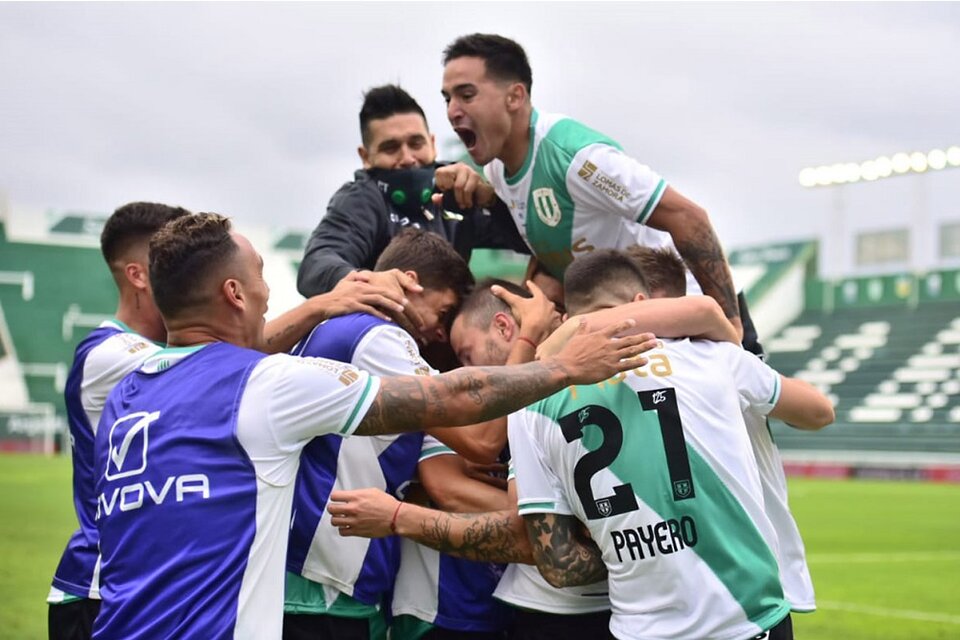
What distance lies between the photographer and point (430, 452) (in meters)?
4.00

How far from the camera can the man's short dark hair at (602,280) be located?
3811 millimetres

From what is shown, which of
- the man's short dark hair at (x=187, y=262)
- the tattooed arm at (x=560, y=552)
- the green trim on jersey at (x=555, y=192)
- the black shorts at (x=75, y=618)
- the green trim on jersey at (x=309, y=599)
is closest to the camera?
the man's short dark hair at (x=187, y=262)

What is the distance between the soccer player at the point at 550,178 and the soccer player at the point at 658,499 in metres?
1.14

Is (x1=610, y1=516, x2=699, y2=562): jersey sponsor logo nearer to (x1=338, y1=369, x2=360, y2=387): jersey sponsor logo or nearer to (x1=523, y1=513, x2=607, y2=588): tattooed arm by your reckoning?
(x1=523, y1=513, x2=607, y2=588): tattooed arm

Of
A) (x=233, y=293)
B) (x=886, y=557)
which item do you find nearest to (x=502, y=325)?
(x=233, y=293)

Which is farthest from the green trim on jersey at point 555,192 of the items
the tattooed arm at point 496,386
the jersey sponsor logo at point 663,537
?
the jersey sponsor logo at point 663,537

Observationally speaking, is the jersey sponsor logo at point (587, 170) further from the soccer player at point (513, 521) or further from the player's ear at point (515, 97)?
the soccer player at point (513, 521)

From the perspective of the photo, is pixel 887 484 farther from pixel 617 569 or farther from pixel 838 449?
pixel 617 569

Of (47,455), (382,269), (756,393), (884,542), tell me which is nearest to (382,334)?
(382,269)

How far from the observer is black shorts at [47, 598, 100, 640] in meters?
4.60

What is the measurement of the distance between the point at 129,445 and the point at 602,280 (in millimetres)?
1609

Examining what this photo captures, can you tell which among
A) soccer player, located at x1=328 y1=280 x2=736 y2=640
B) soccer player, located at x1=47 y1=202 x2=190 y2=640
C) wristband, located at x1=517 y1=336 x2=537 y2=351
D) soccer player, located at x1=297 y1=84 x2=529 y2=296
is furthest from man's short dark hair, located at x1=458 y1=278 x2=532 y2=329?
soccer player, located at x1=47 y1=202 x2=190 y2=640

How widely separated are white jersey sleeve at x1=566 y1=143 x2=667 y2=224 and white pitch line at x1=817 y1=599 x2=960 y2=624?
9401mm

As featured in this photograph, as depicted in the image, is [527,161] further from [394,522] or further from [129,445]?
[129,445]
